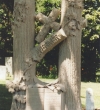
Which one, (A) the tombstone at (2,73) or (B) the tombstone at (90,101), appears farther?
(A) the tombstone at (2,73)

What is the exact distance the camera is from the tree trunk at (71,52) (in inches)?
309

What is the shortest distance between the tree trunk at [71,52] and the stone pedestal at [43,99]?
0.76 feet

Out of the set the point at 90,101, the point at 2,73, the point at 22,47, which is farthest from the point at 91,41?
the point at 22,47

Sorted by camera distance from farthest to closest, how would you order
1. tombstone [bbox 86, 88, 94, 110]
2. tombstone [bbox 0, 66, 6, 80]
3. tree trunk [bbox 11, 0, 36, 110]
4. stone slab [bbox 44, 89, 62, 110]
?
tombstone [bbox 0, 66, 6, 80] < tombstone [bbox 86, 88, 94, 110] < tree trunk [bbox 11, 0, 36, 110] < stone slab [bbox 44, 89, 62, 110]

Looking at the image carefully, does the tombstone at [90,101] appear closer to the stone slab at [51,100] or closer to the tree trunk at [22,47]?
the stone slab at [51,100]

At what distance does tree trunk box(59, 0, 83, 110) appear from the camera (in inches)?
309

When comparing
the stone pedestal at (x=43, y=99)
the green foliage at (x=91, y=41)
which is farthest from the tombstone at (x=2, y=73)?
the stone pedestal at (x=43, y=99)

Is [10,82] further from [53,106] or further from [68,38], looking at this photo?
[68,38]

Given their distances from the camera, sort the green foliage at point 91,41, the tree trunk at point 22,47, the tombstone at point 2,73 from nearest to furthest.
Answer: the tree trunk at point 22,47 < the tombstone at point 2,73 < the green foliage at point 91,41

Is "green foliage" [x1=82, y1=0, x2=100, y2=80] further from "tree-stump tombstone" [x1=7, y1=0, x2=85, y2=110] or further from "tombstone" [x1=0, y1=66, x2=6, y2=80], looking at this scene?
"tree-stump tombstone" [x1=7, y1=0, x2=85, y2=110]

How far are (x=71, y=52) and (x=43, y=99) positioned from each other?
126cm

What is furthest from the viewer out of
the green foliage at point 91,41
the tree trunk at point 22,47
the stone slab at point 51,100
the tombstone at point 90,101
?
the green foliage at point 91,41

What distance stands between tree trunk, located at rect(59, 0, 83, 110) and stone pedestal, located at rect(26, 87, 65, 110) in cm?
23

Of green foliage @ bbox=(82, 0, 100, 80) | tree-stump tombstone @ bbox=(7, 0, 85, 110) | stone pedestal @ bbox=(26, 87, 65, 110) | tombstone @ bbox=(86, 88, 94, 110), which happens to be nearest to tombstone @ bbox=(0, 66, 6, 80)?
green foliage @ bbox=(82, 0, 100, 80)
